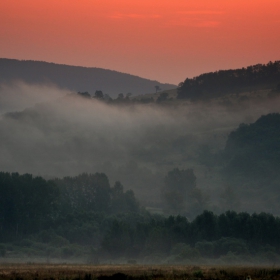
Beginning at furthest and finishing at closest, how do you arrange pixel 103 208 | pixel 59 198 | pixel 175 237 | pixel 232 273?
pixel 103 208, pixel 59 198, pixel 175 237, pixel 232 273

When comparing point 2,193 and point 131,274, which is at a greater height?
point 2,193

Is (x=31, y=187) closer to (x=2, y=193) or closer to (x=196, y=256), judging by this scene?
(x=2, y=193)

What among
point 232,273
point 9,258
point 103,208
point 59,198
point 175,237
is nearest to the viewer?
point 232,273

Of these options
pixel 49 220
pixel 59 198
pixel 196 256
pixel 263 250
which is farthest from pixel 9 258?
pixel 59 198

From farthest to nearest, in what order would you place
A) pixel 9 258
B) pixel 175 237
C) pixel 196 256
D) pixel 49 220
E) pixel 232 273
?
1. pixel 49 220
2. pixel 175 237
3. pixel 9 258
4. pixel 196 256
5. pixel 232 273

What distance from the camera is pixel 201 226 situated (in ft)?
438

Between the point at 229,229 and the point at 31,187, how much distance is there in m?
47.6

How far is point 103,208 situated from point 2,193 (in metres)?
31.8

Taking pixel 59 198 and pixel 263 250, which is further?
pixel 59 198

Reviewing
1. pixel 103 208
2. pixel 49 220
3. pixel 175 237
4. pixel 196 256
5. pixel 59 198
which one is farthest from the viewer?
pixel 103 208

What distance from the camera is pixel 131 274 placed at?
6047 cm

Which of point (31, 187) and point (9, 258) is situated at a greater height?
point (31, 187)

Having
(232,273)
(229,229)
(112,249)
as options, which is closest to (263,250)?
(229,229)

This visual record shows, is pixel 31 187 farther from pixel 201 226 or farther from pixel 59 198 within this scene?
pixel 201 226
